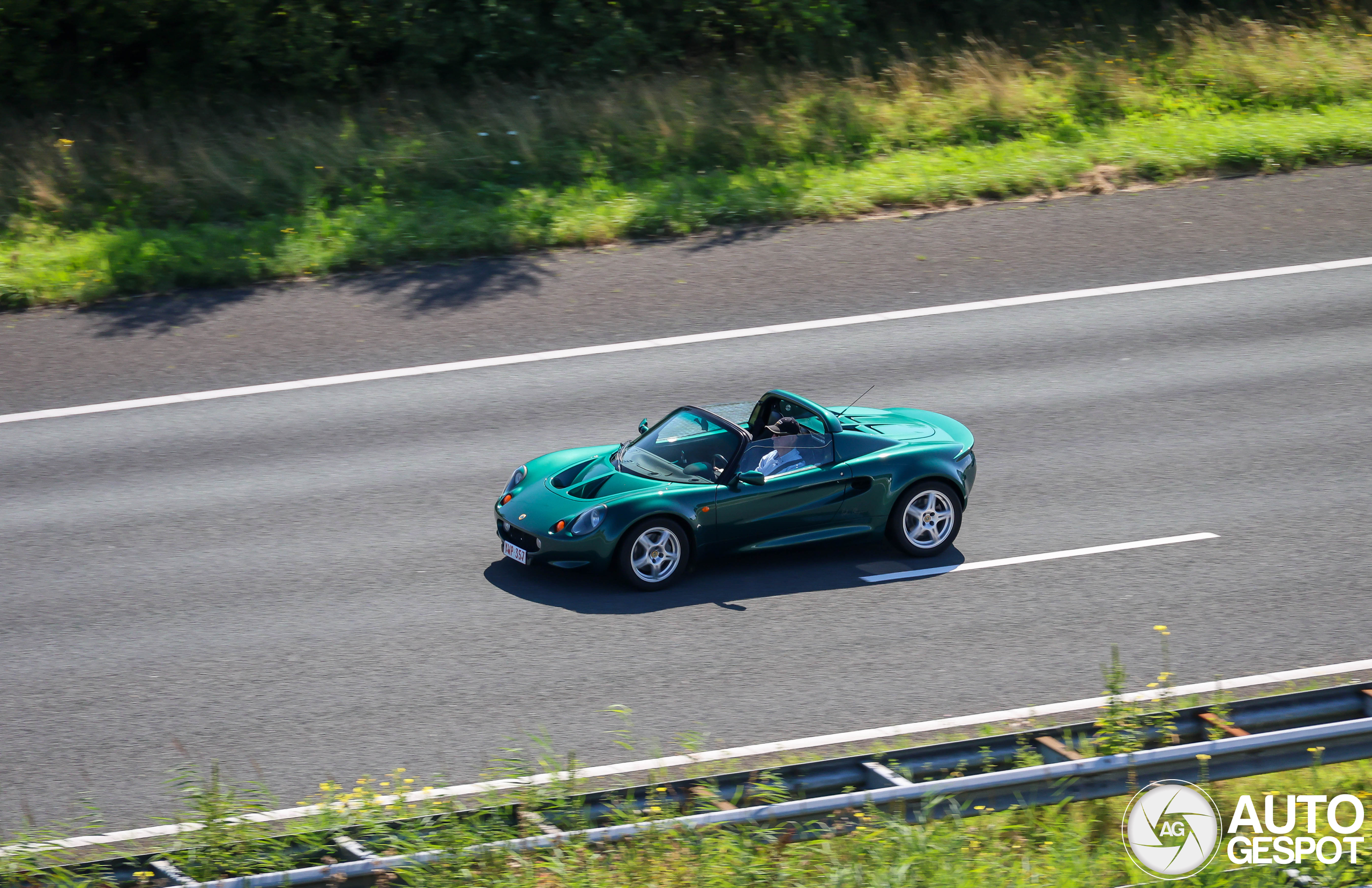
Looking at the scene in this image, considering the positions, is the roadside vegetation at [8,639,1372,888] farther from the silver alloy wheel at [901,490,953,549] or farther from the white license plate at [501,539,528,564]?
the silver alloy wheel at [901,490,953,549]

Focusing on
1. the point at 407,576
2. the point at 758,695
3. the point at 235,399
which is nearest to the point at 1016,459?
the point at 758,695

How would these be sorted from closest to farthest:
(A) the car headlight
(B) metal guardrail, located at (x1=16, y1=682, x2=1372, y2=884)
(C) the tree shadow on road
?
(B) metal guardrail, located at (x1=16, y1=682, x2=1372, y2=884) < (A) the car headlight < (C) the tree shadow on road

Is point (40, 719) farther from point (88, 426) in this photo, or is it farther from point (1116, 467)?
point (1116, 467)

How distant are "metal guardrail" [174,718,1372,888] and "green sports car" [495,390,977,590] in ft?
11.2

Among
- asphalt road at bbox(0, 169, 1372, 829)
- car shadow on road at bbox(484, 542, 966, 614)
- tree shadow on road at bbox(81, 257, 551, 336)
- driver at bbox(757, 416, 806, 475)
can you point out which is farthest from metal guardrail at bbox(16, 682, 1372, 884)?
tree shadow on road at bbox(81, 257, 551, 336)

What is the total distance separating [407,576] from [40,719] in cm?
266

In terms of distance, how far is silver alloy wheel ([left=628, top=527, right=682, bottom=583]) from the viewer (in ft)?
31.0

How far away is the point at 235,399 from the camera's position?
13172 mm

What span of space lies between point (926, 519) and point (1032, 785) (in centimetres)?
413

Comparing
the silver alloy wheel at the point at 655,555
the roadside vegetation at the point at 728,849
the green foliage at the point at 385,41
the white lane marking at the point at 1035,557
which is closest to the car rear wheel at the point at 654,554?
the silver alloy wheel at the point at 655,555

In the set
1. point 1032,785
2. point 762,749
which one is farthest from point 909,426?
point 1032,785

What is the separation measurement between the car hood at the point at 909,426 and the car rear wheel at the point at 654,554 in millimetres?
1701

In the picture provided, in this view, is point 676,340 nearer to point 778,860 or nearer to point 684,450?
point 684,450

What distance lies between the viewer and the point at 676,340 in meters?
14.2
